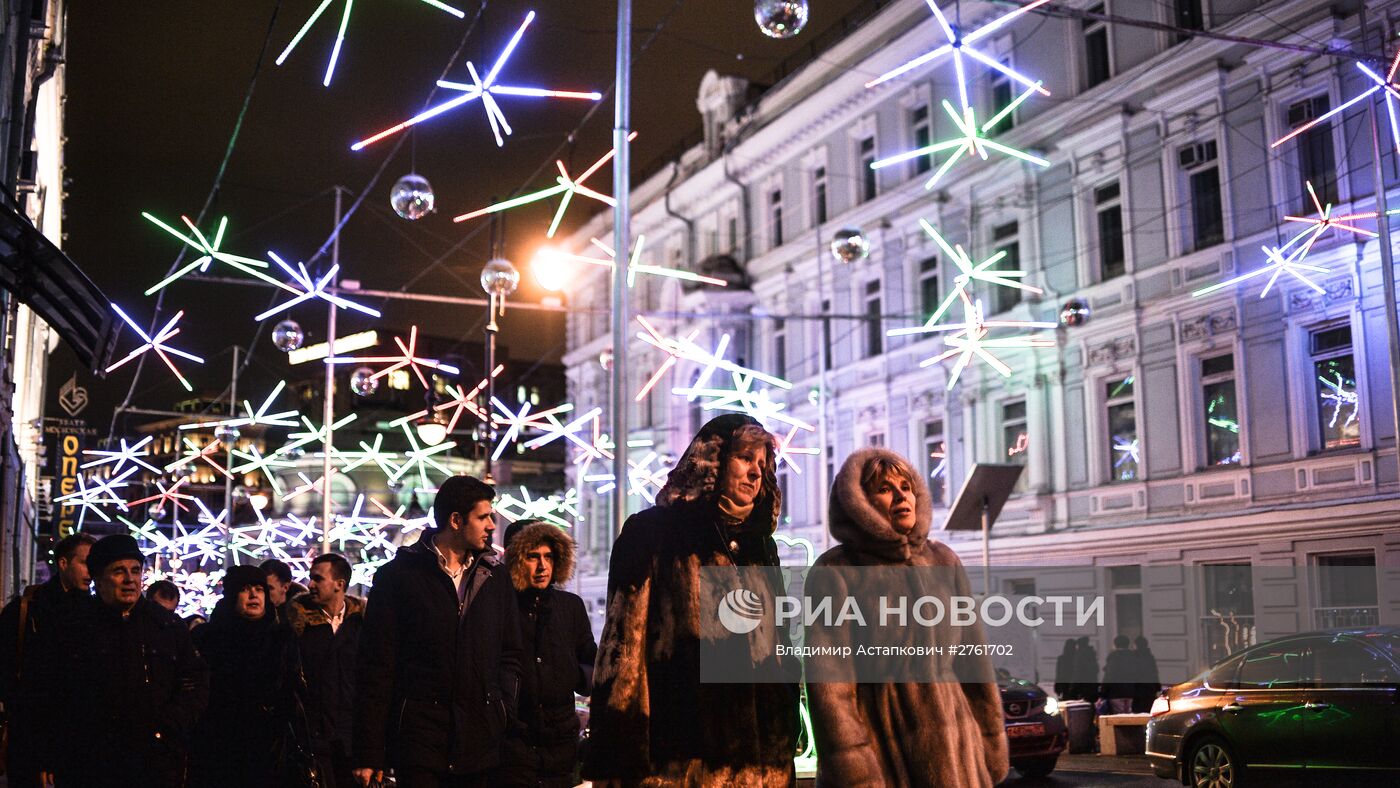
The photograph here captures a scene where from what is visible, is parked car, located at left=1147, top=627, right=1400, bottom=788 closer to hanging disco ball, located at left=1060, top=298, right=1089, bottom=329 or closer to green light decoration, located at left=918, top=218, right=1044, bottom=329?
green light decoration, located at left=918, top=218, right=1044, bottom=329

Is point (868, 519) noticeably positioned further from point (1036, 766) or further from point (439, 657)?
point (1036, 766)

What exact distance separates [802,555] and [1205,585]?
14429 mm

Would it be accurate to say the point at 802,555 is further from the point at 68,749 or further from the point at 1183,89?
the point at 68,749

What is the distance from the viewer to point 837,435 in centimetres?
3691

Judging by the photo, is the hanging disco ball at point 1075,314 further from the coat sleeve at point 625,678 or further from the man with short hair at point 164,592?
the coat sleeve at point 625,678

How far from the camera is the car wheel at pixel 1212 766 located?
40.0 feet

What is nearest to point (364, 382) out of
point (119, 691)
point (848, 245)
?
point (848, 245)

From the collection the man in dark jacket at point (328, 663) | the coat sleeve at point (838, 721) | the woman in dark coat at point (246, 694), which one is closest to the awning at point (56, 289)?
the woman in dark coat at point (246, 694)

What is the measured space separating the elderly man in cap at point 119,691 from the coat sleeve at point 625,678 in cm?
357

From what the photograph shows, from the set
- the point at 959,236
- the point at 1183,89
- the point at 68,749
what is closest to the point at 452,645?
the point at 68,749

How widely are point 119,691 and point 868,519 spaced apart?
4092 mm

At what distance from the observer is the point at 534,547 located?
281 inches

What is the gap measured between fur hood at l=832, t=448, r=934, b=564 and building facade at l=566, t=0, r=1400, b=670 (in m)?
12.9

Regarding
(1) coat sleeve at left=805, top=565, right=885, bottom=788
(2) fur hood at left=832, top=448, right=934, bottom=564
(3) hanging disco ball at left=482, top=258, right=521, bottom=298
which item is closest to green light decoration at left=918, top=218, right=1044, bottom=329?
(3) hanging disco ball at left=482, top=258, right=521, bottom=298
